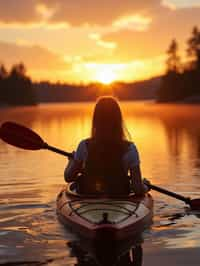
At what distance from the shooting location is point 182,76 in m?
108

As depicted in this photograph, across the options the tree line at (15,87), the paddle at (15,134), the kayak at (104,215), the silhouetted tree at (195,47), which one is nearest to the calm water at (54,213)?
the kayak at (104,215)

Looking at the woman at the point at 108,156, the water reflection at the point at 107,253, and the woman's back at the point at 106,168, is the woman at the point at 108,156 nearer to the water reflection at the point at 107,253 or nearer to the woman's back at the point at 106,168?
the woman's back at the point at 106,168

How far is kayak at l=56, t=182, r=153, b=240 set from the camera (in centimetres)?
708

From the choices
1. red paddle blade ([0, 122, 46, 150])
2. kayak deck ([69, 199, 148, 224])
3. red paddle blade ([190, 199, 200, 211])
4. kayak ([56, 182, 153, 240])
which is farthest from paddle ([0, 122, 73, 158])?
kayak deck ([69, 199, 148, 224])

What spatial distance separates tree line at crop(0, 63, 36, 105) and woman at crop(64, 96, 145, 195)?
119474mm

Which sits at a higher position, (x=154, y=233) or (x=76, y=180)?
(x=76, y=180)

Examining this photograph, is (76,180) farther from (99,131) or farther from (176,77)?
(176,77)

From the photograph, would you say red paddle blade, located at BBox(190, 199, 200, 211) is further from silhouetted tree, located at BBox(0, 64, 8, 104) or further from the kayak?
silhouetted tree, located at BBox(0, 64, 8, 104)

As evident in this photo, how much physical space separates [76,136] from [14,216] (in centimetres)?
1731

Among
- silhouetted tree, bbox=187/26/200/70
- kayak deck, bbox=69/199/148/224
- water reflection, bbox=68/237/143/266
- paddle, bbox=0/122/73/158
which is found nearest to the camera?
water reflection, bbox=68/237/143/266

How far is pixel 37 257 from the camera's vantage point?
7031 millimetres

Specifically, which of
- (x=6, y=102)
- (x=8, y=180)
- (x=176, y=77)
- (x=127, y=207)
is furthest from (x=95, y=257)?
(x=6, y=102)

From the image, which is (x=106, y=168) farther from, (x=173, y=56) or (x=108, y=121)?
(x=173, y=56)

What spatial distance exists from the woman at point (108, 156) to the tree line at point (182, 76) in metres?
93.5
